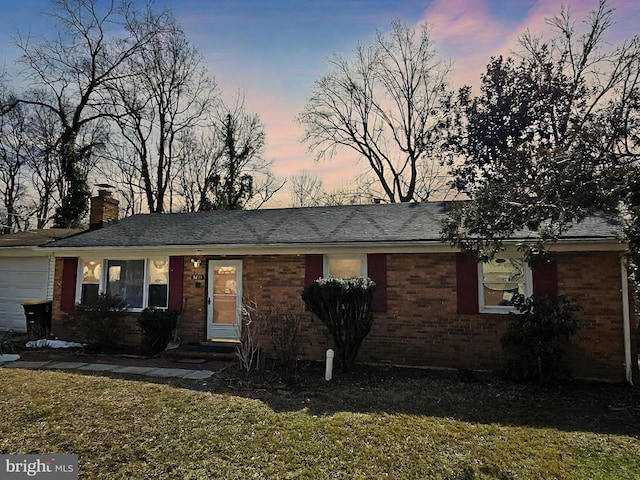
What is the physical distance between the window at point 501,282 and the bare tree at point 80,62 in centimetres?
1932

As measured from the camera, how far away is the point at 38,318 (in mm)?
10945

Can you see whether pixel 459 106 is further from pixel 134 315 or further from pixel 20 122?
pixel 20 122

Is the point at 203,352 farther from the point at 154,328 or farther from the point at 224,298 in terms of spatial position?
the point at 224,298

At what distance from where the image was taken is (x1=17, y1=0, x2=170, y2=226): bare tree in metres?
19.2

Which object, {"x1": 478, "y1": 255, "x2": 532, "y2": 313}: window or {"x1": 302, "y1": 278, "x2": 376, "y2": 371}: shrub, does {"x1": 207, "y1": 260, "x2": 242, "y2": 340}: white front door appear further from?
{"x1": 478, "y1": 255, "x2": 532, "y2": 313}: window

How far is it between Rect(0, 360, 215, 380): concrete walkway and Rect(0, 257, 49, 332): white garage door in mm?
4532

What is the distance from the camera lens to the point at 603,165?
19.4ft

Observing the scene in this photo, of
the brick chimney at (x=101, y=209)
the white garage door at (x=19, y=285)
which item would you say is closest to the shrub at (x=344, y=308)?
the brick chimney at (x=101, y=209)

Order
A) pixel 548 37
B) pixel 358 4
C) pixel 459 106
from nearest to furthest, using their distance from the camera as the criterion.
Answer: pixel 358 4 < pixel 548 37 < pixel 459 106

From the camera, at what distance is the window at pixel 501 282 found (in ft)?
26.7

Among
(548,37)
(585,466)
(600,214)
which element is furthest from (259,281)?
(548,37)

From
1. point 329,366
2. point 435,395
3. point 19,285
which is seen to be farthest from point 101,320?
point 435,395

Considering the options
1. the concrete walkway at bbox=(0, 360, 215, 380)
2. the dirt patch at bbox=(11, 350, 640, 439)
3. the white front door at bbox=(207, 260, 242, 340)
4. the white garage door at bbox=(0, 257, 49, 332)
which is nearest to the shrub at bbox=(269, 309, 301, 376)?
the dirt patch at bbox=(11, 350, 640, 439)

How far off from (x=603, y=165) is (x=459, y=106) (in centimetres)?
1492
